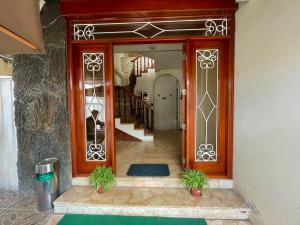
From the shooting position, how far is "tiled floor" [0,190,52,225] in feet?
8.31

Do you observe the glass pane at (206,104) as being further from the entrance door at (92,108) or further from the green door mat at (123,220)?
the entrance door at (92,108)

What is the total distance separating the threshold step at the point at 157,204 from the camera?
252cm

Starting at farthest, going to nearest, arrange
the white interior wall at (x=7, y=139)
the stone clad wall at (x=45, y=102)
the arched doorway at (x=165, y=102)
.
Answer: the arched doorway at (x=165, y=102) < the white interior wall at (x=7, y=139) < the stone clad wall at (x=45, y=102)

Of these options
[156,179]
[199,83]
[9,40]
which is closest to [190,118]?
[199,83]

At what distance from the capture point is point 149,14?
2926 mm

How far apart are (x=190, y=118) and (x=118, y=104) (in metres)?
3.51

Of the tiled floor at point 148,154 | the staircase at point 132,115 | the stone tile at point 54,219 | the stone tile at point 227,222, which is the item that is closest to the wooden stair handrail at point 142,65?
the staircase at point 132,115

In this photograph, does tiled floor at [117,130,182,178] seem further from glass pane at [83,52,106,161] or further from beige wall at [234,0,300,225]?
beige wall at [234,0,300,225]

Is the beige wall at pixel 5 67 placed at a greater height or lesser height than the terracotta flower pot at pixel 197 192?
greater

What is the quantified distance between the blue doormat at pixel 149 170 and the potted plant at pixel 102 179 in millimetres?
432

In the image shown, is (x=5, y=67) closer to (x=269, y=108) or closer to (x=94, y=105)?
(x=94, y=105)

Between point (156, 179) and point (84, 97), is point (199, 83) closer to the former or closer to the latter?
point (156, 179)

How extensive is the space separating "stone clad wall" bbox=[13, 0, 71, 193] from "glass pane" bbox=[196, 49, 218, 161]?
2137 mm

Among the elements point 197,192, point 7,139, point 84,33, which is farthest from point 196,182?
point 7,139
